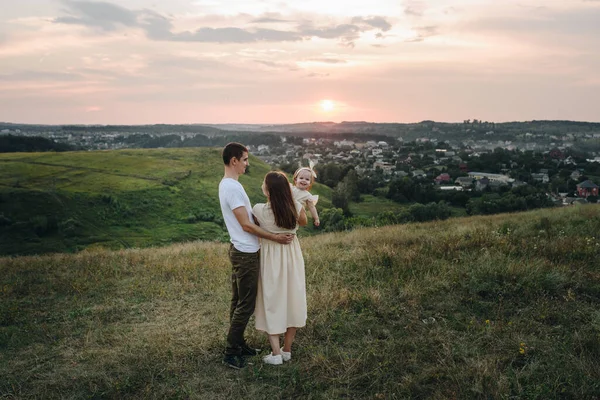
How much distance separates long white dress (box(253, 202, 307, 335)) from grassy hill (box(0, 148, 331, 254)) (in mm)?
49593

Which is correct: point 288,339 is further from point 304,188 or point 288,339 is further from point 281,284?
point 304,188

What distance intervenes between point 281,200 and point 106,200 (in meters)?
68.1

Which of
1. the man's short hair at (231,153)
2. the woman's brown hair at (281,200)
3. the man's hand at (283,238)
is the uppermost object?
the man's short hair at (231,153)

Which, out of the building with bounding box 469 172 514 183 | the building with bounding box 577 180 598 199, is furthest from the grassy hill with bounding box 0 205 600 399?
the building with bounding box 469 172 514 183

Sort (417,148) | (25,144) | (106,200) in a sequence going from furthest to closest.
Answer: (417,148) < (25,144) < (106,200)

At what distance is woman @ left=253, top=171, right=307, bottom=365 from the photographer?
12.9ft

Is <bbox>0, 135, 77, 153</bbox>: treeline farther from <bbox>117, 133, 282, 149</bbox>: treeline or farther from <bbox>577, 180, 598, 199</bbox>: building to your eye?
<bbox>577, 180, 598, 199</bbox>: building

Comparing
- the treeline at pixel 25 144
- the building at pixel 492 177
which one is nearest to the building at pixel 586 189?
the building at pixel 492 177

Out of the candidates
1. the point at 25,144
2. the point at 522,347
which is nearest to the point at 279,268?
the point at 522,347

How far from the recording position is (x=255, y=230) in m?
3.94

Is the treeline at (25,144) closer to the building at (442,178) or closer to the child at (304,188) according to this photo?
the building at (442,178)

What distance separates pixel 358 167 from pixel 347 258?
84.5 meters

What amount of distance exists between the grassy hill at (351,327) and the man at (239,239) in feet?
1.46

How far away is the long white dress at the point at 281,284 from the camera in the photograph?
13.5 ft
